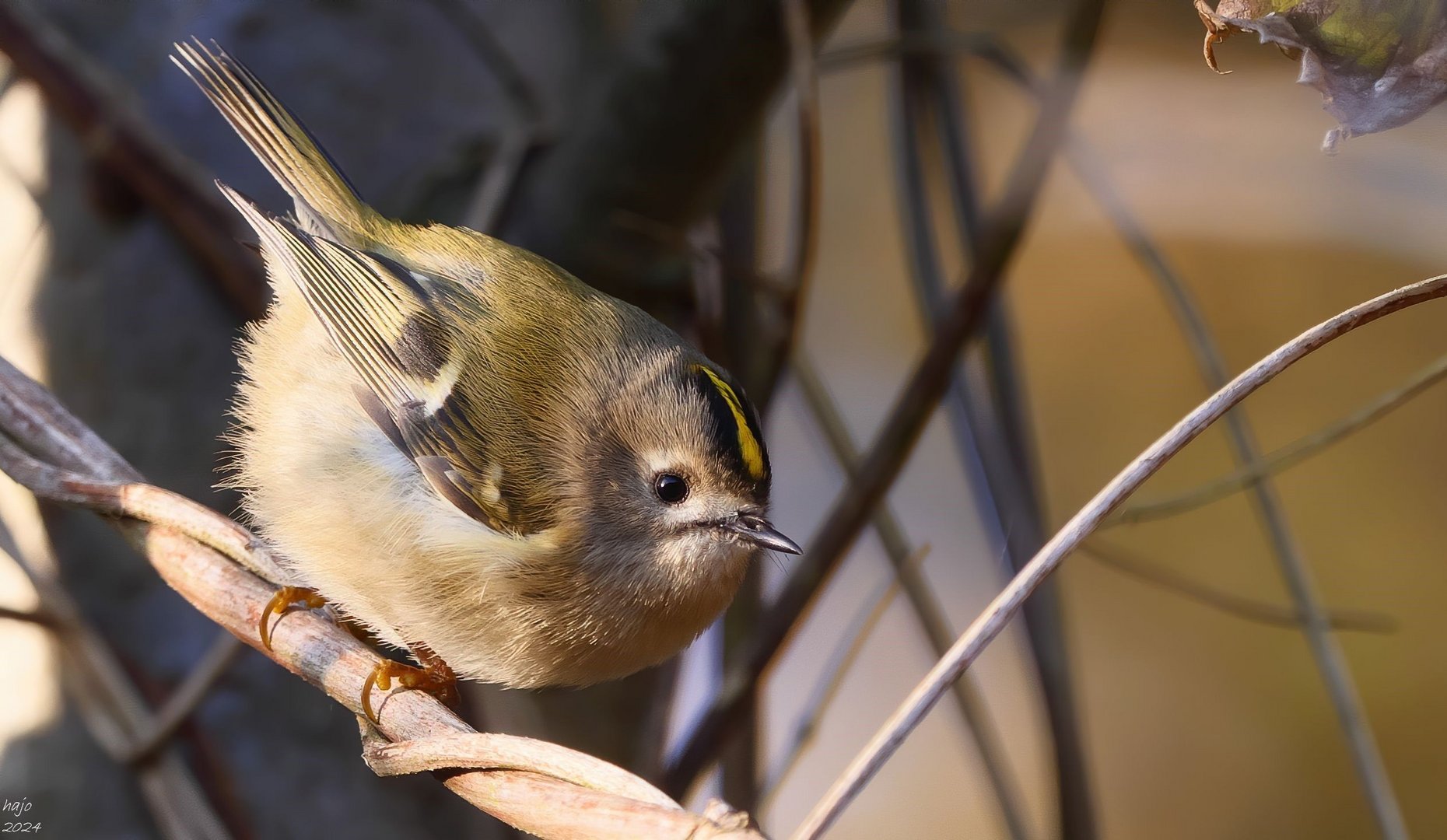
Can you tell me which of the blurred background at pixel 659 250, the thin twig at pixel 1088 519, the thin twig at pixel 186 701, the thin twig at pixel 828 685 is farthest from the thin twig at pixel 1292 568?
the thin twig at pixel 186 701

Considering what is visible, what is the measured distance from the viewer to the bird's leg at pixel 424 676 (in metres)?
0.76

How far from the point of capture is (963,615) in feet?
6.74

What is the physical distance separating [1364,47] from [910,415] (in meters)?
0.81

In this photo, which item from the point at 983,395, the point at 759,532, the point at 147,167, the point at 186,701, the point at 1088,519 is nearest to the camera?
the point at 1088,519

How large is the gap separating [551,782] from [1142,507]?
0.68m

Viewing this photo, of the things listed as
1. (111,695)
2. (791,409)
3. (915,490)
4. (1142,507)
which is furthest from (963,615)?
(111,695)

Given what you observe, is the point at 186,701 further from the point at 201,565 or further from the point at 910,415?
the point at 910,415

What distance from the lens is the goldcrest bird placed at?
77 cm

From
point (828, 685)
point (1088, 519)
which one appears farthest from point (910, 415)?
point (1088, 519)

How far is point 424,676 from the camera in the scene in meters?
0.91

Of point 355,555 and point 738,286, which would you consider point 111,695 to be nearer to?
point 355,555

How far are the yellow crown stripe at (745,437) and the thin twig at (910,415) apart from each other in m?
0.43

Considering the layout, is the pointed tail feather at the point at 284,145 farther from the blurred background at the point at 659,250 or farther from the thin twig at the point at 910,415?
the thin twig at the point at 910,415

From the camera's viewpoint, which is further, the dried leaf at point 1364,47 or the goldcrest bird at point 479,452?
the goldcrest bird at point 479,452
